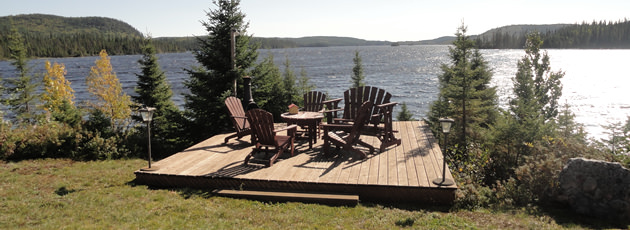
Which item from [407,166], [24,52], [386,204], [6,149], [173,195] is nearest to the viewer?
[386,204]

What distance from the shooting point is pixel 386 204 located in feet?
15.2

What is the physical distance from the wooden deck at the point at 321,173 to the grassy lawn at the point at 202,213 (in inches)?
8.0

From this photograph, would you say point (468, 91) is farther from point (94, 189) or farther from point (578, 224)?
point (94, 189)

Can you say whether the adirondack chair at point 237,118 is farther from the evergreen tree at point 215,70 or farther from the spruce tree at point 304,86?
the spruce tree at point 304,86

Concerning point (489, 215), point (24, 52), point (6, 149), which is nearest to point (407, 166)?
point (489, 215)

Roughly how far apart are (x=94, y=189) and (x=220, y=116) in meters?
4.36

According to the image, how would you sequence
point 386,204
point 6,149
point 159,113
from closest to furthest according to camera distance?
point 386,204 → point 6,149 → point 159,113

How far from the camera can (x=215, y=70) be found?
975cm

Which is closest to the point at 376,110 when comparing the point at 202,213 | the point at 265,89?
the point at 265,89

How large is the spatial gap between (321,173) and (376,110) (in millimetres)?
2611

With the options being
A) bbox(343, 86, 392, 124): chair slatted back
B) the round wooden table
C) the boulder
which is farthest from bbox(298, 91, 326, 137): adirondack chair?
the boulder

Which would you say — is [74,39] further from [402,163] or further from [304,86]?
[402,163]

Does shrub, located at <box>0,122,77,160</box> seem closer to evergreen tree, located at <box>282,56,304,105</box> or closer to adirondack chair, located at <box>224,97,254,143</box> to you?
adirondack chair, located at <box>224,97,254,143</box>

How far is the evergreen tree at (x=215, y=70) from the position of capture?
954cm
